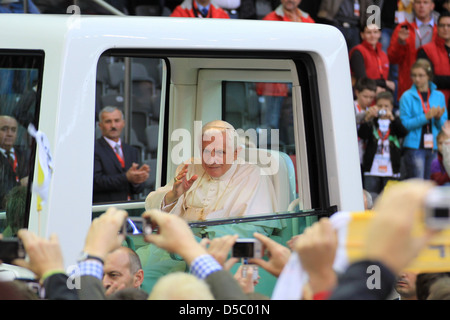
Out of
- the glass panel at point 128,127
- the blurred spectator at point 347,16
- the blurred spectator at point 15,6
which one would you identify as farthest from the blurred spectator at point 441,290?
the blurred spectator at point 347,16

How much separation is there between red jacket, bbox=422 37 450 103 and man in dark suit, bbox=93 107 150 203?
2529 millimetres

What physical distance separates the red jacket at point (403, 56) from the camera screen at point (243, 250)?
4.62 m

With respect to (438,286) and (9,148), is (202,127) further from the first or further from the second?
(438,286)

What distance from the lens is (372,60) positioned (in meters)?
6.02

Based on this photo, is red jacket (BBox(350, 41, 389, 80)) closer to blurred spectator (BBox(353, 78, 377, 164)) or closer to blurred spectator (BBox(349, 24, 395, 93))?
blurred spectator (BBox(349, 24, 395, 93))

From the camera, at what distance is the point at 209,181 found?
3174mm

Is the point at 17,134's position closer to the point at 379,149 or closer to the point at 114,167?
the point at 114,167

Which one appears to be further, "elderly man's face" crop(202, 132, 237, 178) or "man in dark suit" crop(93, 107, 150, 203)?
"man in dark suit" crop(93, 107, 150, 203)

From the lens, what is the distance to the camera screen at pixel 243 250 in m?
1.85

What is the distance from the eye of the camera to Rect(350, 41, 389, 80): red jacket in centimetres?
598

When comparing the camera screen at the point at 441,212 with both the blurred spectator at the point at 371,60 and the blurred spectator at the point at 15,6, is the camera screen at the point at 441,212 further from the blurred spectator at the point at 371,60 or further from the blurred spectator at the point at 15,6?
the blurred spectator at the point at 371,60

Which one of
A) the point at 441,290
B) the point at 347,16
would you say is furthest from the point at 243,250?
the point at 347,16

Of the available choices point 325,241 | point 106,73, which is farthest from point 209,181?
point 106,73

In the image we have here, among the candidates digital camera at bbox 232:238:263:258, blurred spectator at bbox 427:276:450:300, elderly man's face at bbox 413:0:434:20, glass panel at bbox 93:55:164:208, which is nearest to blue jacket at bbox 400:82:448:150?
elderly man's face at bbox 413:0:434:20
